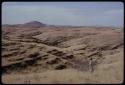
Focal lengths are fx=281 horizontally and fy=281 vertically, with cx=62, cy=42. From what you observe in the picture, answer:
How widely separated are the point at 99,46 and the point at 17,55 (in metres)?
10.9

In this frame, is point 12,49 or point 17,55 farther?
point 12,49

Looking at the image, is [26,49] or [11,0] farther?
[26,49]

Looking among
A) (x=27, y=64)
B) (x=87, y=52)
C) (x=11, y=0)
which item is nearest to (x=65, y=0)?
(x=11, y=0)

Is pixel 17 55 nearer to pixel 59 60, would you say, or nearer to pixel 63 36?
pixel 59 60

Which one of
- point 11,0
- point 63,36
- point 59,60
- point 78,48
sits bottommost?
point 63,36

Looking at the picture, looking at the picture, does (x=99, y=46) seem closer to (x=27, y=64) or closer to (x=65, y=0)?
(x=27, y=64)

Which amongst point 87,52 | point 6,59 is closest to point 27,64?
point 6,59

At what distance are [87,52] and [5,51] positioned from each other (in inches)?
369

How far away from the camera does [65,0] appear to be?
4.73 meters

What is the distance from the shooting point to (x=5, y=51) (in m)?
21.5

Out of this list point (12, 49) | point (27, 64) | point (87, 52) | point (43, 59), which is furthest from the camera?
point (87, 52)

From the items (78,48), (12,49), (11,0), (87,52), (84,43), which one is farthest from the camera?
(84,43)

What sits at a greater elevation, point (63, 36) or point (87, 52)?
point (87, 52)

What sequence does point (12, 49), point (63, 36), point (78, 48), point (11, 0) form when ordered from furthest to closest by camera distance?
point (63, 36) < point (78, 48) < point (12, 49) < point (11, 0)
